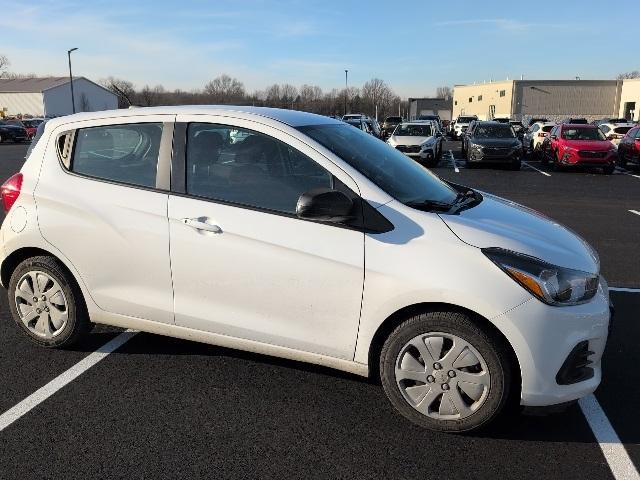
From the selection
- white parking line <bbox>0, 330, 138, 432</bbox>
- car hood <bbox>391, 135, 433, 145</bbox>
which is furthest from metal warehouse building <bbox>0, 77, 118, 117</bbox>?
white parking line <bbox>0, 330, 138, 432</bbox>

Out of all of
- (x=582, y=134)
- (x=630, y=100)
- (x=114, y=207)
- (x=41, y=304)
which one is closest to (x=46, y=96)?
(x=630, y=100)

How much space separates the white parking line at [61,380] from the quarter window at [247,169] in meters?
1.49

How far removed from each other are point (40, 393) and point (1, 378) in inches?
16.4

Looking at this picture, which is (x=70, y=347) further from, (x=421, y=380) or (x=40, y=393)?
(x=421, y=380)

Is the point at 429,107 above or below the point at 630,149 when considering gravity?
above

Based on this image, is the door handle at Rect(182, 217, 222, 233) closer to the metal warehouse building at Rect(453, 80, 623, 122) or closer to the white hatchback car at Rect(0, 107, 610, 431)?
the white hatchback car at Rect(0, 107, 610, 431)

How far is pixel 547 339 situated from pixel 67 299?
3144mm

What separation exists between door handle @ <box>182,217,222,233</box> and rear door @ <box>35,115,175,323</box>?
17cm

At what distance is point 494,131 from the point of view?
69.7ft

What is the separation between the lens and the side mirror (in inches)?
119

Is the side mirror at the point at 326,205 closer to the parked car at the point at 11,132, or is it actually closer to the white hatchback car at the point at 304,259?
the white hatchback car at the point at 304,259

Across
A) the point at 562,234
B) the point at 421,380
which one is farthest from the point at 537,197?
the point at 421,380

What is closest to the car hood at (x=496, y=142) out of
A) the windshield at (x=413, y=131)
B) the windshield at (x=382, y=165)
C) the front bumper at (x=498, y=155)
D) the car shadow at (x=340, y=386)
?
the front bumper at (x=498, y=155)

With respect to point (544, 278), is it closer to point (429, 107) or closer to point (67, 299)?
point (67, 299)
